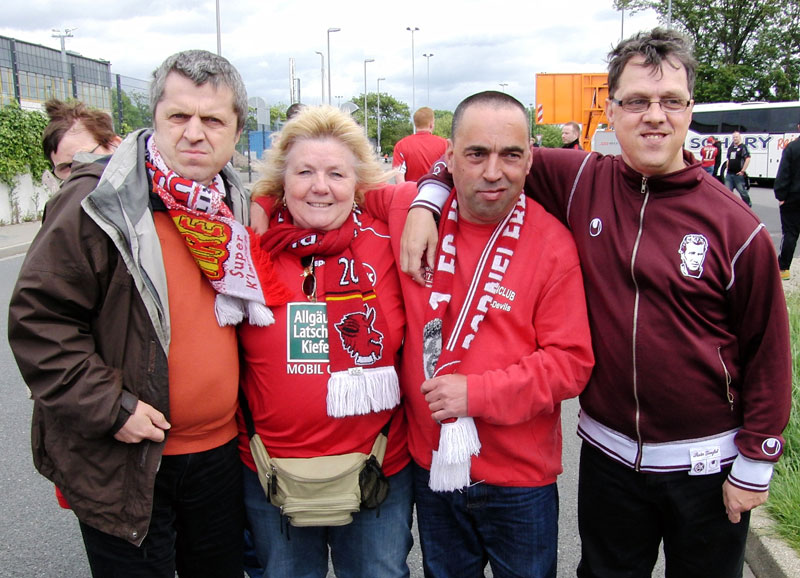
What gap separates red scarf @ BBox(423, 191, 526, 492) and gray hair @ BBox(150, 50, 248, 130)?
94 centimetres

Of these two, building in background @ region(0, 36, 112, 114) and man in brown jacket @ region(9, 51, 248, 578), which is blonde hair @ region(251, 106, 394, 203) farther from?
building in background @ region(0, 36, 112, 114)

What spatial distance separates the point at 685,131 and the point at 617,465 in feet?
3.80

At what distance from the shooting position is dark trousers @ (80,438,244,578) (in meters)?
2.07

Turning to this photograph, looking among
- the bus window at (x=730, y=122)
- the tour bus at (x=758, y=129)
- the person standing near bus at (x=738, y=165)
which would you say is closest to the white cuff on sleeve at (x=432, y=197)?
the person standing near bus at (x=738, y=165)

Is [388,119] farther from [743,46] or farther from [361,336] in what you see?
[361,336]

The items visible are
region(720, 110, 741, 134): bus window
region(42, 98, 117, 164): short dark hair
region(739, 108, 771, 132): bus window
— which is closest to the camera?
region(42, 98, 117, 164): short dark hair

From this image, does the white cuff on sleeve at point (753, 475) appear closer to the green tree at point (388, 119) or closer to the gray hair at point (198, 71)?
the gray hair at point (198, 71)

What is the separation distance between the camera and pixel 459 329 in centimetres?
212

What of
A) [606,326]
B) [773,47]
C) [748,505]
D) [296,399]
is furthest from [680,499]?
[773,47]

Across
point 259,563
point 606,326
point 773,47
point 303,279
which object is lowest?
point 259,563

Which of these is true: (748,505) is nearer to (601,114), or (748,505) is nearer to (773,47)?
(601,114)

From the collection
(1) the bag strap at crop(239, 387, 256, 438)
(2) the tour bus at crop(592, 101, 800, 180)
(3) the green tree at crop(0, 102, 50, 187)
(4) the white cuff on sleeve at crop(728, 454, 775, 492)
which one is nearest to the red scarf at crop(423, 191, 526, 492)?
(1) the bag strap at crop(239, 387, 256, 438)

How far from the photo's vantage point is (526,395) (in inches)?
78.5

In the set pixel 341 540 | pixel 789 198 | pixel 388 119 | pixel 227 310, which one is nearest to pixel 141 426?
pixel 227 310
